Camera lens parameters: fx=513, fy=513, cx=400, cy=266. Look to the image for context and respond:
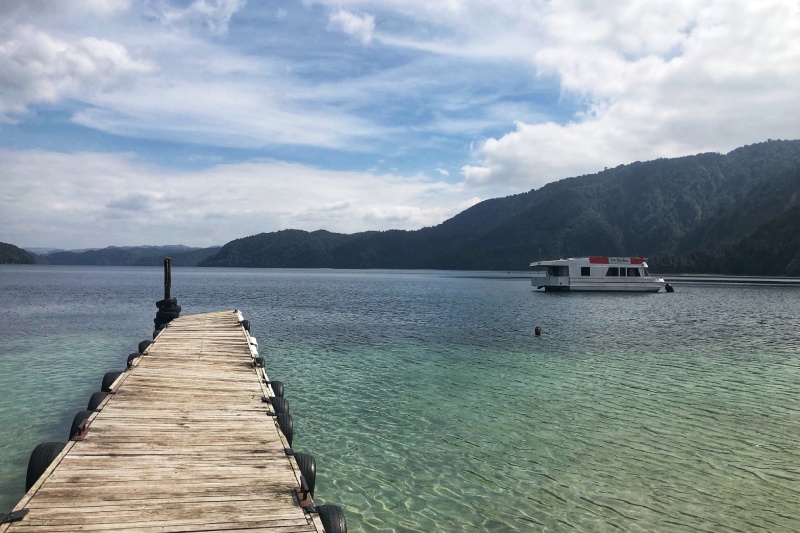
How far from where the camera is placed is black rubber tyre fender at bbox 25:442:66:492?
25.7ft

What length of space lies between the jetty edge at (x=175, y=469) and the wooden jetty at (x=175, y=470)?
0.6 inches

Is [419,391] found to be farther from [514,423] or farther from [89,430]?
[89,430]

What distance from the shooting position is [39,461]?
791cm

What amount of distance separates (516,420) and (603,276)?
2709 inches

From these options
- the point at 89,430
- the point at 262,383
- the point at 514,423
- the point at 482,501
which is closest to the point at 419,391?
the point at 514,423

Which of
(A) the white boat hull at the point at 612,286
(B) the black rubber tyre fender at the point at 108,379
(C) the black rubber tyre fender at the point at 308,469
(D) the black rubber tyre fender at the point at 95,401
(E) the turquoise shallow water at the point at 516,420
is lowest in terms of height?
(E) the turquoise shallow water at the point at 516,420

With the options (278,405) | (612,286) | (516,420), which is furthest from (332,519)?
(612,286)

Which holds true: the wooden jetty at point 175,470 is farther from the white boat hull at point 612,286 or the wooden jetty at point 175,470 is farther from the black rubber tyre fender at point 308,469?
the white boat hull at point 612,286

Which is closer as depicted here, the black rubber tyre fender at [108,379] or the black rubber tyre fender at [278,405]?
the black rubber tyre fender at [278,405]

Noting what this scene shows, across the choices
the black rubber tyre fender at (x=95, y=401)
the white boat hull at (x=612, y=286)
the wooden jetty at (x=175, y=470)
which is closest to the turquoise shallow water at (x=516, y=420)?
the black rubber tyre fender at (x=95, y=401)

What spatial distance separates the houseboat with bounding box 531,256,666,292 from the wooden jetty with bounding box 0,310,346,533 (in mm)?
70621

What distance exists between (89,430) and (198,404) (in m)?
2.39

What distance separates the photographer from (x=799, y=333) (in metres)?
34.3

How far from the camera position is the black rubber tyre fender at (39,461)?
7848 mm
